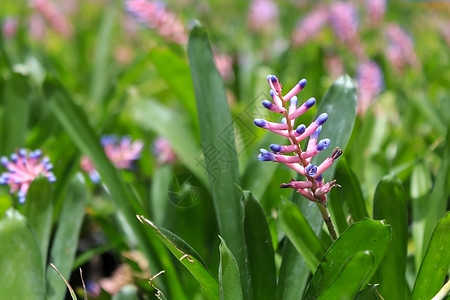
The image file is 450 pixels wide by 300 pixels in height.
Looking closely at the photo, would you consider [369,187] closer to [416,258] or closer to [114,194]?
[416,258]

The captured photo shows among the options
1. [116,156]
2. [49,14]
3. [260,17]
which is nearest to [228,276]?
[116,156]

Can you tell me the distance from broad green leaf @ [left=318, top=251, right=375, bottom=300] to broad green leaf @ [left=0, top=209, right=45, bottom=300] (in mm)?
399

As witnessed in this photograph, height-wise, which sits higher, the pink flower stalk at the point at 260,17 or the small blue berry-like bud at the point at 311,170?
the small blue berry-like bud at the point at 311,170

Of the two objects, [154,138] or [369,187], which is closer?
[369,187]

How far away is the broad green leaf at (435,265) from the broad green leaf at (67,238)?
1.67 ft

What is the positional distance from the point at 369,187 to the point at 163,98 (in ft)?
3.66

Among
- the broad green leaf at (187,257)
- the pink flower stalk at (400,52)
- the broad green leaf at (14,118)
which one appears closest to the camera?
the broad green leaf at (187,257)

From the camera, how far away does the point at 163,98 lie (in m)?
2.19

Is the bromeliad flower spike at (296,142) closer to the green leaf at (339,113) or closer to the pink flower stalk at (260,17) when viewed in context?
the green leaf at (339,113)

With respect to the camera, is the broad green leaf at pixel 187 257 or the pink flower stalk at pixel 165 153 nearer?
the broad green leaf at pixel 187 257

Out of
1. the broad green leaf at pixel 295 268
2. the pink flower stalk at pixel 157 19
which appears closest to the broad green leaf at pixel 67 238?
the broad green leaf at pixel 295 268

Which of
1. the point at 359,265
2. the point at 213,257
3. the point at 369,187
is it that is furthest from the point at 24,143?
the point at 359,265

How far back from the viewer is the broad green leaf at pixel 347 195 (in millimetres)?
905

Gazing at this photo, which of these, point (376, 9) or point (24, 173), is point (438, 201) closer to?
point (24, 173)
